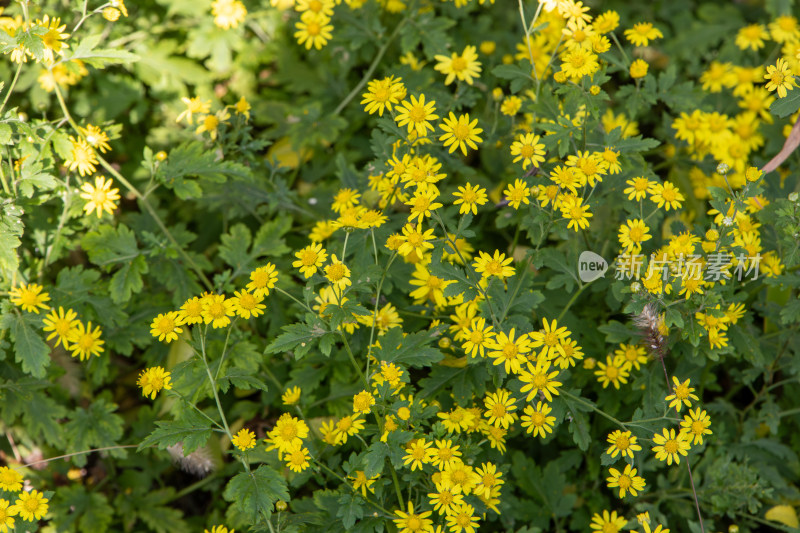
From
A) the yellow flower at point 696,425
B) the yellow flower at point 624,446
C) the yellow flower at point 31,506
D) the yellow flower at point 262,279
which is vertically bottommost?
the yellow flower at point 624,446

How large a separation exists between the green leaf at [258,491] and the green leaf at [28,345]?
3.07ft

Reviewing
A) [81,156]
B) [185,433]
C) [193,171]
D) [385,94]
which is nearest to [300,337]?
[185,433]

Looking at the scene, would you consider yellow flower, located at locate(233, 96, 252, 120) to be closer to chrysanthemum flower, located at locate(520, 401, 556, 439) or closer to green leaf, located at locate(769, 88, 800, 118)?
chrysanthemum flower, located at locate(520, 401, 556, 439)

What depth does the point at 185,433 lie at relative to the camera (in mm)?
2115

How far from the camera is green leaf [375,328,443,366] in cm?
223

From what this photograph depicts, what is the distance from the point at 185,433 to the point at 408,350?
739 mm

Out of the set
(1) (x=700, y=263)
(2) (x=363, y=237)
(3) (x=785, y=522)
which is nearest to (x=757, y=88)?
(1) (x=700, y=263)

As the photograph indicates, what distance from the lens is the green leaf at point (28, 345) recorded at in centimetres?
249

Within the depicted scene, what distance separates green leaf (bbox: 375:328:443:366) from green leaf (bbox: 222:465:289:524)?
497 millimetres

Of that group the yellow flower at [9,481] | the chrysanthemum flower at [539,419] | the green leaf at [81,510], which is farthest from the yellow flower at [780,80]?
the green leaf at [81,510]

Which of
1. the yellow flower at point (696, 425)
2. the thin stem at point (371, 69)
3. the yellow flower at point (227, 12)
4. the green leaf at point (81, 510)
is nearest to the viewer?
the yellow flower at point (696, 425)

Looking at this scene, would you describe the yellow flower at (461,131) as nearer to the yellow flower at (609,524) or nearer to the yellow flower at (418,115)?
the yellow flower at (418,115)

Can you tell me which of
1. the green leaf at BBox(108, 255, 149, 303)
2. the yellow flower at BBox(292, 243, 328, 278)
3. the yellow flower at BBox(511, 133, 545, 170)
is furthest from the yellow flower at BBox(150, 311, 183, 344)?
the yellow flower at BBox(511, 133, 545, 170)

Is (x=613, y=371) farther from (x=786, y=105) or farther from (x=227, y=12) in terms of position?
(x=227, y=12)
